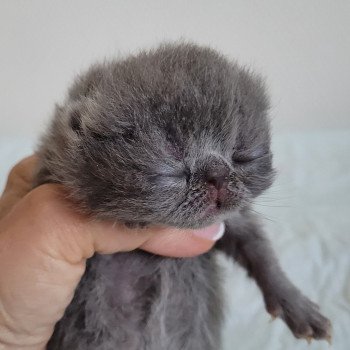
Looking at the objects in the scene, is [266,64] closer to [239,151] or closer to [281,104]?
[281,104]

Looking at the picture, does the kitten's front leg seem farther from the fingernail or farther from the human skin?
the human skin

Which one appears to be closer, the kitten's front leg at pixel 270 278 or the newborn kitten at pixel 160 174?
the newborn kitten at pixel 160 174

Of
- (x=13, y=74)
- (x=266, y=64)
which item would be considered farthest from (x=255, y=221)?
(x=13, y=74)

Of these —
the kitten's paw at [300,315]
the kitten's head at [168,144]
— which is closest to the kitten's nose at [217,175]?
the kitten's head at [168,144]

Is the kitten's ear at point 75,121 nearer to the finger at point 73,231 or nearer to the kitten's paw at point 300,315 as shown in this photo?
the finger at point 73,231

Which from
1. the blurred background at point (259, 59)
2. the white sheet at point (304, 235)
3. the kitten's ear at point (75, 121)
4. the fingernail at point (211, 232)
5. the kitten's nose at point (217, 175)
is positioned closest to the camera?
the kitten's nose at point (217, 175)
